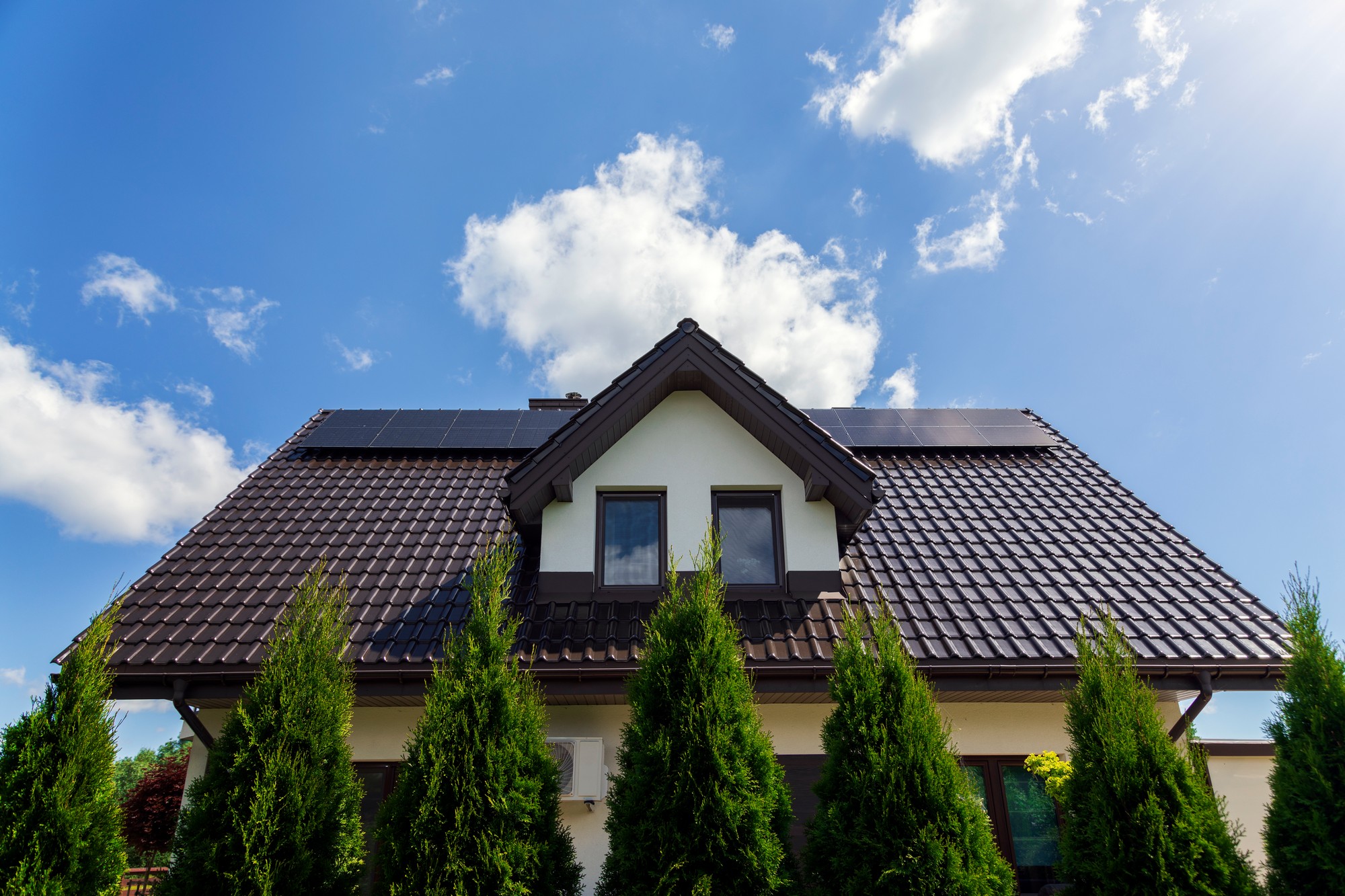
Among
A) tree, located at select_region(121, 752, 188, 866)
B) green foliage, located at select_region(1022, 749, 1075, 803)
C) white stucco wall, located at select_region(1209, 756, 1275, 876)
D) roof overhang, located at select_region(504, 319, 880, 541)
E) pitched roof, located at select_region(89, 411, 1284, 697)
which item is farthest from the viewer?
tree, located at select_region(121, 752, 188, 866)

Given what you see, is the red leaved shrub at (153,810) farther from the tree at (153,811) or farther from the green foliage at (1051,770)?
the green foliage at (1051,770)

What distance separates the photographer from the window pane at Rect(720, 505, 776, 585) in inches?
286

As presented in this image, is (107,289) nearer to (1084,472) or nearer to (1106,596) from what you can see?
(1106,596)

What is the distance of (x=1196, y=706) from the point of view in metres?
6.42

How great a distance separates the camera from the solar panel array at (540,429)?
417 inches

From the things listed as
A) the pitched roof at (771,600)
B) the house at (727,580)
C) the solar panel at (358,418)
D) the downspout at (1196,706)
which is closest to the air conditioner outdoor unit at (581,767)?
the house at (727,580)

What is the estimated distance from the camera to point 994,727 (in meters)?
6.55

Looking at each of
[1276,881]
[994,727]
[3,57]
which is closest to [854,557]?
[994,727]

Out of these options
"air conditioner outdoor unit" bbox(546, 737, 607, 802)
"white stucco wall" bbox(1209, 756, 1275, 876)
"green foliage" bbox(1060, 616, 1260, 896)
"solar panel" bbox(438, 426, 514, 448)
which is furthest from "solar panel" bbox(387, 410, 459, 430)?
"white stucco wall" bbox(1209, 756, 1275, 876)

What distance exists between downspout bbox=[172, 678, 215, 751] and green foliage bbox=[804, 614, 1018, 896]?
5773mm

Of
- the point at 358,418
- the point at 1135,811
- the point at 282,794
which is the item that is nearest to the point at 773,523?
the point at 1135,811

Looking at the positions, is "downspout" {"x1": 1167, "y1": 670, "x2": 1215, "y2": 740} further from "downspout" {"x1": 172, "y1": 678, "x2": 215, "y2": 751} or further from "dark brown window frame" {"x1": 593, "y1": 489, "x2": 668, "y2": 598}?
"downspout" {"x1": 172, "y1": 678, "x2": 215, "y2": 751}

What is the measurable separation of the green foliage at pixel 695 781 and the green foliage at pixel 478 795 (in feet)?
1.71

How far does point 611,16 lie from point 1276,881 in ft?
37.9
